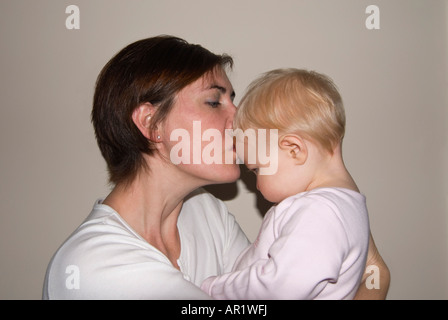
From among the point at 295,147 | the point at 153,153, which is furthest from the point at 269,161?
the point at 153,153

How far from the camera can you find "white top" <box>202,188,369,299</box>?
0.98 metres

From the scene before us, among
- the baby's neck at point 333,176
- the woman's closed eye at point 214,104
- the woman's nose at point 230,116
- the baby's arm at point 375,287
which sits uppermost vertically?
the woman's closed eye at point 214,104

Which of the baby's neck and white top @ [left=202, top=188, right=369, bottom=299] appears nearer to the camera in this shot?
white top @ [left=202, top=188, right=369, bottom=299]

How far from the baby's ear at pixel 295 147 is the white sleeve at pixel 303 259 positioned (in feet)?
0.56

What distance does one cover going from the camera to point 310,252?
976mm

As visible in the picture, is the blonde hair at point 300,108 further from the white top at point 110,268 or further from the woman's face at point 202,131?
the white top at point 110,268

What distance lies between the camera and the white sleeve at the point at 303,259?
0.97m

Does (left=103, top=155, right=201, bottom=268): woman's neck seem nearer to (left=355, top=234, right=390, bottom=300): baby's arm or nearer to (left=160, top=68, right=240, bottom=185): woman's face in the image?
(left=160, top=68, right=240, bottom=185): woman's face

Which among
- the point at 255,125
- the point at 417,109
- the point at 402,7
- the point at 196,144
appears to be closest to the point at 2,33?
the point at 196,144

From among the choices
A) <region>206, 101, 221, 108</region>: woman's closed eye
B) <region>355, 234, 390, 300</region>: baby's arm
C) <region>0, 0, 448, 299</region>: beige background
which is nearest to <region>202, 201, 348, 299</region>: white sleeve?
<region>355, 234, 390, 300</region>: baby's arm

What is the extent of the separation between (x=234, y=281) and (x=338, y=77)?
107 cm

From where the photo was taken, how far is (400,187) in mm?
1760

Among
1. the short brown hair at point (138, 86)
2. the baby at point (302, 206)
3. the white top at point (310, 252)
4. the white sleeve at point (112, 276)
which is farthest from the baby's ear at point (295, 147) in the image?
the white sleeve at point (112, 276)

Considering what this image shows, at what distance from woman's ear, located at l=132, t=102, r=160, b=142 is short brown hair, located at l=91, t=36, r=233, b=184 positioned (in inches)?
0.6
